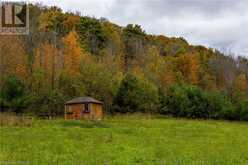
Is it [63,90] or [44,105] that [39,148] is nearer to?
[44,105]

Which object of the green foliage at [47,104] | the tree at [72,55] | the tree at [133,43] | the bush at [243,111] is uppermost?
the tree at [133,43]

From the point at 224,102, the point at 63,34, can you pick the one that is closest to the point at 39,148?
the point at 224,102

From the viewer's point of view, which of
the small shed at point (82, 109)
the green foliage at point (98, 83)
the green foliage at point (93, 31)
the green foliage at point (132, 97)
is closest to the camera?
the small shed at point (82, 109)

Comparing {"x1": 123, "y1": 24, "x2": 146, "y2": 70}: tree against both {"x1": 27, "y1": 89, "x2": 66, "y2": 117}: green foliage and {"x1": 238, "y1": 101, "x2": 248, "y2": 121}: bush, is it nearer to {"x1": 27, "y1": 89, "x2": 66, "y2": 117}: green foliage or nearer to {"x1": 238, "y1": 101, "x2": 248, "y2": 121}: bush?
{"x1": 238, "y1": 101, "x2": 248, "y2": 121}: bush

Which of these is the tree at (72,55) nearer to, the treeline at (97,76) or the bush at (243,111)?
the treeline at (97,76)

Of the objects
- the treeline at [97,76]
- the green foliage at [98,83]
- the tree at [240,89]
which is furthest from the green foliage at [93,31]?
the tree at [240,89]

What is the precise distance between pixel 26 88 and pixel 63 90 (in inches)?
188

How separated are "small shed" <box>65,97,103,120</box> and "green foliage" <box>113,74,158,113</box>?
891cm

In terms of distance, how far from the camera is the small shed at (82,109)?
3916cm

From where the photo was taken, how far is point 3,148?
13836 millimetres

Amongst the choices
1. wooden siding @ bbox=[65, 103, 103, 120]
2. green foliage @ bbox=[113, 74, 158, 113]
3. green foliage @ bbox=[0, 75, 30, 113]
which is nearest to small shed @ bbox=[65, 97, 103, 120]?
wooden siding @ bbox=[65, 103, 103, 120]

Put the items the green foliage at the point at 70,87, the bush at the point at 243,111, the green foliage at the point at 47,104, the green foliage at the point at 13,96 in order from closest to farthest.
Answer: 1. the green foliage at the point at 13,96
2. the green foliage at the point at 47,104
3. the green foliage at the point at 70,87
4. the bush at the point at 243,111

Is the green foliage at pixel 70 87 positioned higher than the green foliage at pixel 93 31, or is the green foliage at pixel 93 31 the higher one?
the green foliage at pixel 93 31

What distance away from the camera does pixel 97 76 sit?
159 ft
